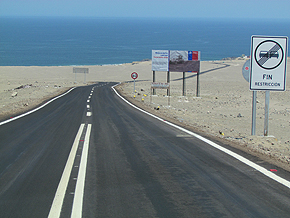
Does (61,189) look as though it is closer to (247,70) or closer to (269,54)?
(269,54)

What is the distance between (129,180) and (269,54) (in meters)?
6.19

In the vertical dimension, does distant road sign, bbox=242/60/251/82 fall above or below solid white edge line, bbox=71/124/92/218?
above

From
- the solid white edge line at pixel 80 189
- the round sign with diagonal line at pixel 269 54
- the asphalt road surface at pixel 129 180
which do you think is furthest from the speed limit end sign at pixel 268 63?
the solid white edge line at pixel 80 189

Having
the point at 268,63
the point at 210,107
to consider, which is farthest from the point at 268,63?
the point at 210,107

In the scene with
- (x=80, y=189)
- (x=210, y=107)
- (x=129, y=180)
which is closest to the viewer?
(x=80, y=189)

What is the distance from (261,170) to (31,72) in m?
63.3

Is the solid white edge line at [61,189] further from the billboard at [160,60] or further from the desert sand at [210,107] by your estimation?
the billboard at [160,60]

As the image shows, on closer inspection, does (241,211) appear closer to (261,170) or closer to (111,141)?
(261,170)

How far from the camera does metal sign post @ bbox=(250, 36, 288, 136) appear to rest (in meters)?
9.58

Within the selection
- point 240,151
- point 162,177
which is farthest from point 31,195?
point 240,151

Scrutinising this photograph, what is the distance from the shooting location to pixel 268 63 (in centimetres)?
977

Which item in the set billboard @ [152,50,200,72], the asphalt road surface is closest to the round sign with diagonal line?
the asphalt road surface

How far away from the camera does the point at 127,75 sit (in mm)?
A: 63438

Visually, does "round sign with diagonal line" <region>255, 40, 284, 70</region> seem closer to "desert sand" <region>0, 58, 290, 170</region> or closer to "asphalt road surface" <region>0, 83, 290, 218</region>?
"desert sand" <region>0, 58, 290, 170</region>
